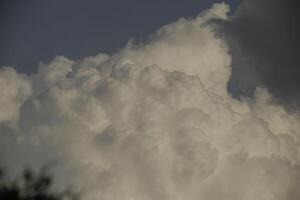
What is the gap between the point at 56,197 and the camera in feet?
209

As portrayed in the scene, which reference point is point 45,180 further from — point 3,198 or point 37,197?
point 3,198

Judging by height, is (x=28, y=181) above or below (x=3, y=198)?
above

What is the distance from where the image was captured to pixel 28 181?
6128 centimetres

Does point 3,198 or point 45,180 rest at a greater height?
point 45,180

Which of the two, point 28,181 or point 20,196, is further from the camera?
point 28,181

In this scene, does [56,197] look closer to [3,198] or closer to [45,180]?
[45,180]

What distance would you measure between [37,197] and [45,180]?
2.58 metres

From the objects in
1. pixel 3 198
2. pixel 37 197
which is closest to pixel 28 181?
pixel 37 197

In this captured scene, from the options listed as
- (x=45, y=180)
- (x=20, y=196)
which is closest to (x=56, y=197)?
(x=45, y=180)

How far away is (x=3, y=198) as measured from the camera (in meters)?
55.0

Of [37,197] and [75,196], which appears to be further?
[75,196]

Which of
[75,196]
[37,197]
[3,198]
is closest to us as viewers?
[3,198]

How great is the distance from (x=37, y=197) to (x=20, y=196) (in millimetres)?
3837

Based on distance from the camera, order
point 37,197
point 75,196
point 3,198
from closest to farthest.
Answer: point 3,198 → point 37,197 → point 75,196
